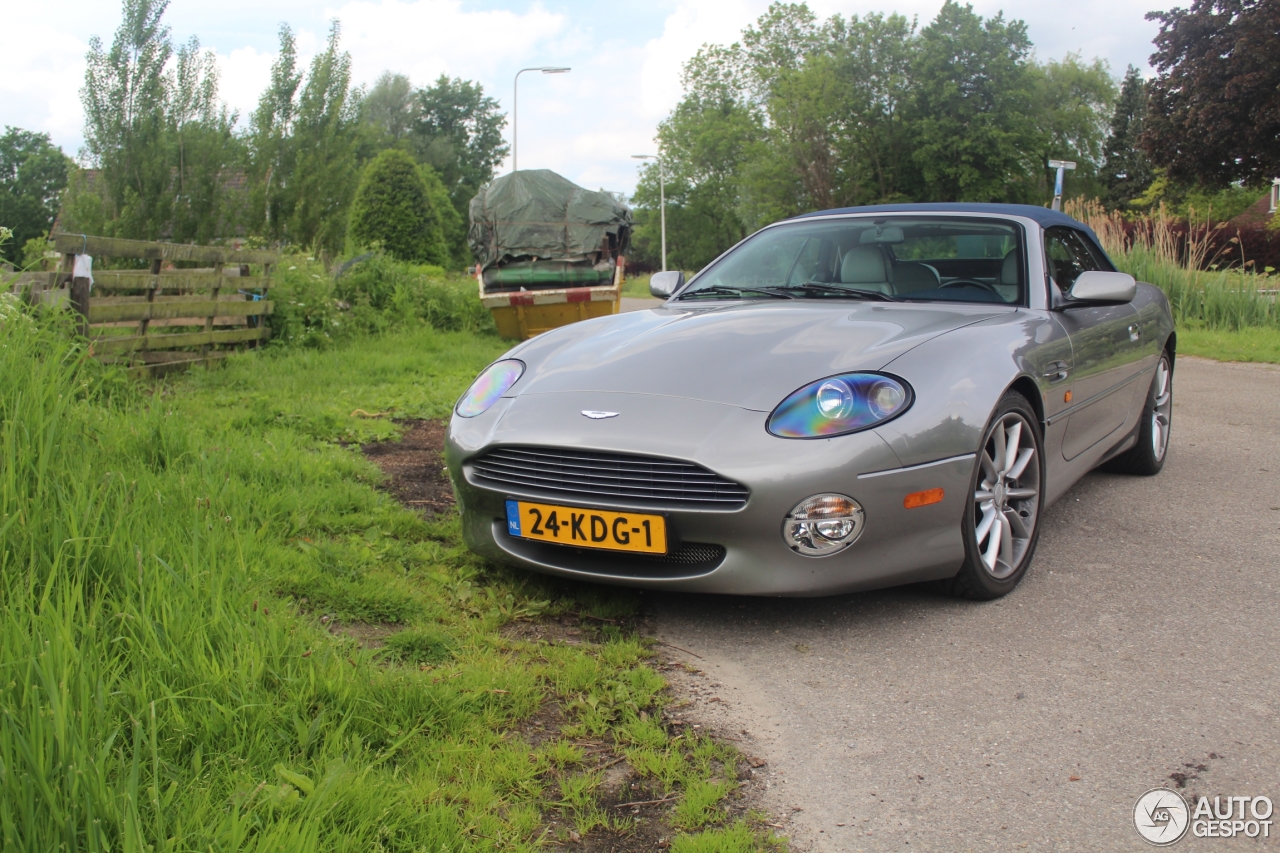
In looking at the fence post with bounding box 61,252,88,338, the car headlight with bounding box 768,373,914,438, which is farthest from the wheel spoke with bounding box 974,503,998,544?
the fence post with bounding box 61,252,88,338

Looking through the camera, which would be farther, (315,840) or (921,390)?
(921,390)

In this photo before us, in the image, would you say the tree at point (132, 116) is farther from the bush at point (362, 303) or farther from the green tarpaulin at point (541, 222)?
the bush at point (362, 303)

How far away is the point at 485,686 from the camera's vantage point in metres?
2.60

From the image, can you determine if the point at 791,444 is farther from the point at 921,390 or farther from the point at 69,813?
the point at 69,813

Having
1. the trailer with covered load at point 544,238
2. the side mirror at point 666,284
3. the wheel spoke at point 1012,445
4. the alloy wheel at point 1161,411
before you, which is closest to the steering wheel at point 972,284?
the wheel spoke at point 1012,445

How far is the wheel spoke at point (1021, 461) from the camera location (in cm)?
352

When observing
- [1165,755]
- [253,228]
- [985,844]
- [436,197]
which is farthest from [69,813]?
[436,197]

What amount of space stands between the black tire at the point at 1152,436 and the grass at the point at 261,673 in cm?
311

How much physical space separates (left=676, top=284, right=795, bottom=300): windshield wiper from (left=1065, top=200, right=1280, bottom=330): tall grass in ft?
32.8

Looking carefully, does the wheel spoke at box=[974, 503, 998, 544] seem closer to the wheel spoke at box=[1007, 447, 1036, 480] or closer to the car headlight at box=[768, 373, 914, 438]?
the wheel spoke at box=[1007, 447, 1036, 480]

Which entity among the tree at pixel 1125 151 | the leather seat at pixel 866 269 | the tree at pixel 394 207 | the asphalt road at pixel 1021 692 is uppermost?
the tree at pixel 1125 151

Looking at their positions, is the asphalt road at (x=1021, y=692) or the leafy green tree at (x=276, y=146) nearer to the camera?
the asphalt road at (x=1021, y=692)

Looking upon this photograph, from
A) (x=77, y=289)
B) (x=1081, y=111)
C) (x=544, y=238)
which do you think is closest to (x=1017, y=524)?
(x=77, y=289)

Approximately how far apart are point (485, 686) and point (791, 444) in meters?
1.09
